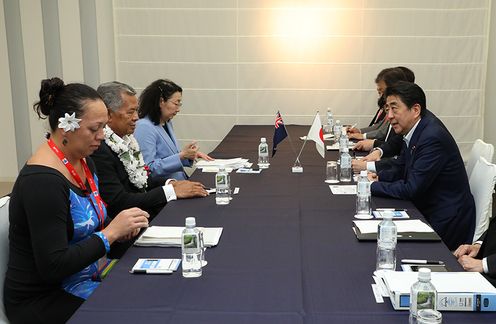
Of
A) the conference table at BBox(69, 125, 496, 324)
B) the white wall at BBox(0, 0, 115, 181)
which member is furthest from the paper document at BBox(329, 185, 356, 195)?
the white wall at BBox(0, 0, 115, 181)

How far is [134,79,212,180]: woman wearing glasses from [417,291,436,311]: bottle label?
2.54m

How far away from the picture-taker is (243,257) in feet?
6.50

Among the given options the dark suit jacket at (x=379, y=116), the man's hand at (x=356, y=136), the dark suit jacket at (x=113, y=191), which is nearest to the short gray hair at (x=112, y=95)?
the dark suit jacket at (x=113, y=191)

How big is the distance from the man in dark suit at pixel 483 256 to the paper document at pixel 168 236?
1013 mm

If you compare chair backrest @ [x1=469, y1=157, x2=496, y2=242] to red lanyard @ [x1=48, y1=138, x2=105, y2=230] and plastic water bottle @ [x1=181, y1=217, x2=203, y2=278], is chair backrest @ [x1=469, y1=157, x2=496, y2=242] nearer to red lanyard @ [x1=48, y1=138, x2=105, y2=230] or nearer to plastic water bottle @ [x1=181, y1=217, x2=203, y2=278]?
plastic water bottle @ [x1=181, y1=217, x2=203, y2=278]

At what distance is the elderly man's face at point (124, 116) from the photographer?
289cm

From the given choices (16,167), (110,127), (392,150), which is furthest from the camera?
(16,167)

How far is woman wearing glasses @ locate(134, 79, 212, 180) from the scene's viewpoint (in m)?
3.78

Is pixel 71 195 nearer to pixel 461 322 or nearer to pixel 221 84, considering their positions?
pixel 461 322

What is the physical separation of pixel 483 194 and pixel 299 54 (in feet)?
11.2

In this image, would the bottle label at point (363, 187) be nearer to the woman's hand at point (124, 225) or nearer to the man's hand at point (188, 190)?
the man's hand at point (188, 190)

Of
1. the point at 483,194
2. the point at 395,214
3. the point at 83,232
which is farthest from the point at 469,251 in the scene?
the point at 83,232

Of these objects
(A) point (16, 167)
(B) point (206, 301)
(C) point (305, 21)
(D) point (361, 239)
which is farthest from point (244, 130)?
(B) point (206, 301)

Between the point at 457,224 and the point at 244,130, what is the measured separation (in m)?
3.13
